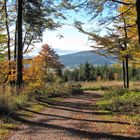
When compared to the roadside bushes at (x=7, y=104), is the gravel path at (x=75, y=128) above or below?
below

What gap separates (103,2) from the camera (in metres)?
16.8

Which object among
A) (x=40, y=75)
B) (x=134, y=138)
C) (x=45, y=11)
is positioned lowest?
(x=134, y=138)

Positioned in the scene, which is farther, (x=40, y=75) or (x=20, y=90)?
(x=40, y=75)

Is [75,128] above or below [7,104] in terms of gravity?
below

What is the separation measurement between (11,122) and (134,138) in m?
4.31

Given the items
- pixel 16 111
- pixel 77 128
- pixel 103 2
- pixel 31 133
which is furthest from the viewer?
pixel 103 2

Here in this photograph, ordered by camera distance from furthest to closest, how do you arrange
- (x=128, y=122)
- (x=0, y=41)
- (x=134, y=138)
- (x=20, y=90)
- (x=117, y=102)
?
(x=0, y=41)
(x=20, y=90)
(x=117, y=102)
(x=128, y=122)
(x=134, y=138)

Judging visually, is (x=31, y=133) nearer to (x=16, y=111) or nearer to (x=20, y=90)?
(x=16, y=111)

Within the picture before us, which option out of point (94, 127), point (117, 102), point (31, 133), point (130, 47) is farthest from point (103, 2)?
point (130, 47)

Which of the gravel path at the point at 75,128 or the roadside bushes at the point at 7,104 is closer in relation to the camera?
the gravel path at the point at 75,128

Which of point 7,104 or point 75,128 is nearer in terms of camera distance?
point 75,128

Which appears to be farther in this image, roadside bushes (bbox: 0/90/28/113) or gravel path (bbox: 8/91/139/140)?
roadside bushes (bbox: 0/90/28/113)

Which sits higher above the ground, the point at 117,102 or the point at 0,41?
the point at 0,41

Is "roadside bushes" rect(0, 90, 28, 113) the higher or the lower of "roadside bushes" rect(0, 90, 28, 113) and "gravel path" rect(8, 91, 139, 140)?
the higher
